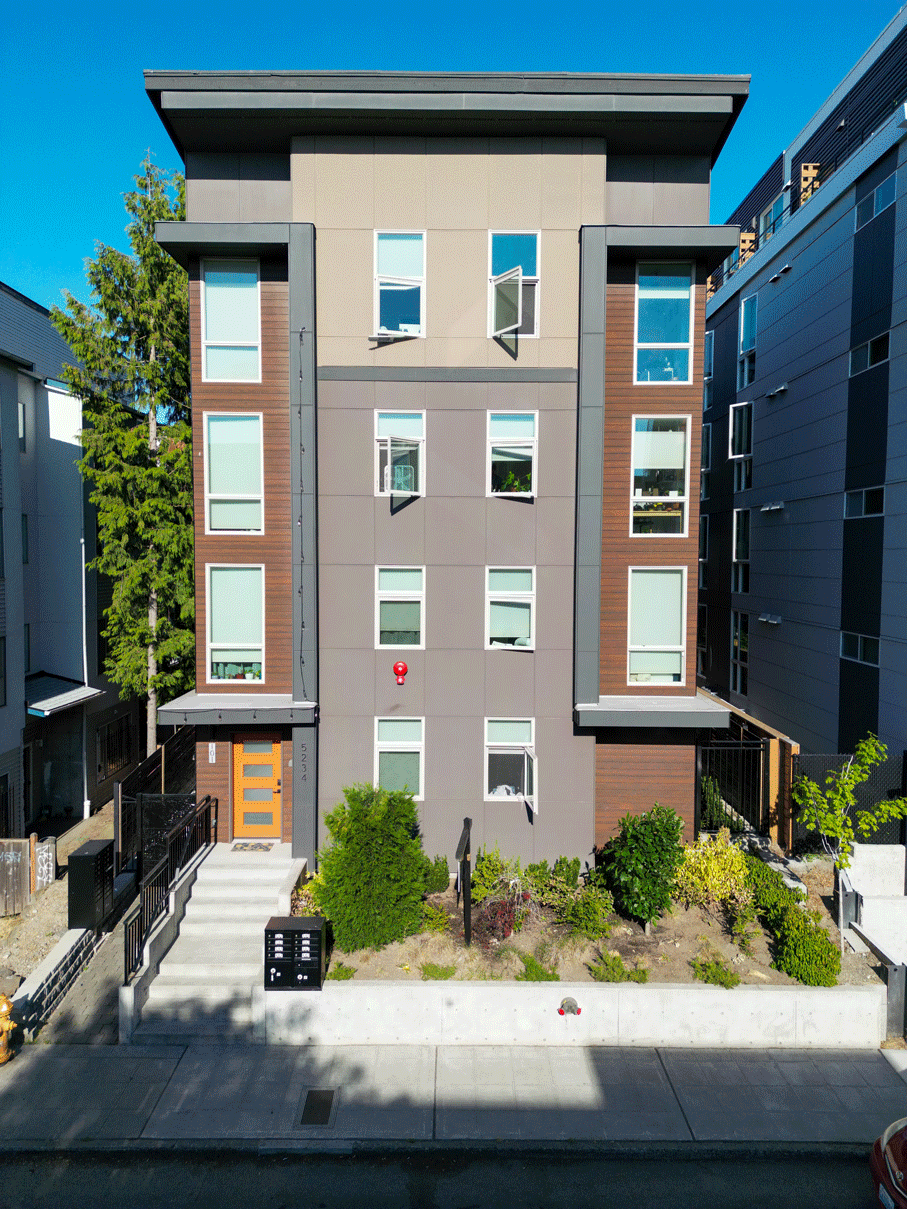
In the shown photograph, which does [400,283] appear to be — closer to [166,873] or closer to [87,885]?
[166,873]

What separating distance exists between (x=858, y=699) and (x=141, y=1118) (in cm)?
1666

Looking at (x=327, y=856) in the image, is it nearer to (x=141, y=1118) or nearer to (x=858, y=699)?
(x=141, y=1118)

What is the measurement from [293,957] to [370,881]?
1470 millimetres

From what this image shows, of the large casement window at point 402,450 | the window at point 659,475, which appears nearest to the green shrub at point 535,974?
the window at point 659,475

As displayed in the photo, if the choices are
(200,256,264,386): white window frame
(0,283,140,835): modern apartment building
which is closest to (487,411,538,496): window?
(200,256,264,386): white window frame

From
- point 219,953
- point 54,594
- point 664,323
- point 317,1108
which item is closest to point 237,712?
point 219,953

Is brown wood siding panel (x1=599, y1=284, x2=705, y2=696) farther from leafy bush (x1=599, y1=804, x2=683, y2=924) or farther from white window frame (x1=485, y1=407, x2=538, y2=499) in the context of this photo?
leafy bush (x1=599, y1=804, x2=683, y2=924)

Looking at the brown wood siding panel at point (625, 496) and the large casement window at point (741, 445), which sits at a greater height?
the large casement window at point (741, 445)

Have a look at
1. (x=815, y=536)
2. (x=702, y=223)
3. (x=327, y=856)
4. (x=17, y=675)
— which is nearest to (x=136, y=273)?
(x=17, y=675)

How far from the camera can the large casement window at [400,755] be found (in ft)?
40.7

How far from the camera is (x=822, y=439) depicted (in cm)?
1934

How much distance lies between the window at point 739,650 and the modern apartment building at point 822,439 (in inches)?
3.3

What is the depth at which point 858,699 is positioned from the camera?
667 inches

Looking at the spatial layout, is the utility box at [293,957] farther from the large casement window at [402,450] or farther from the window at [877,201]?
the window at [877,201]
